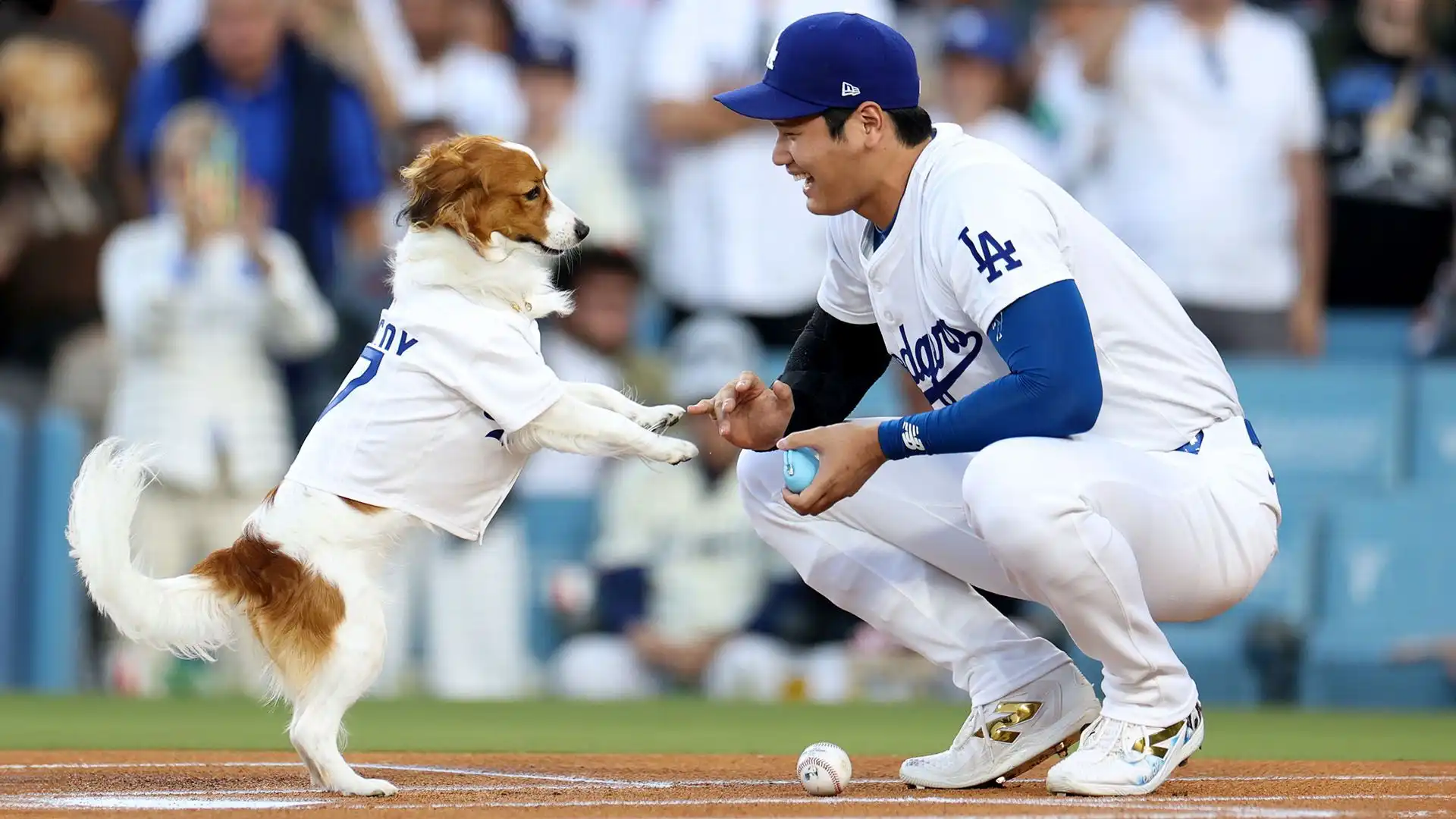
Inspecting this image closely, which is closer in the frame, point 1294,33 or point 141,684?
point 141,684

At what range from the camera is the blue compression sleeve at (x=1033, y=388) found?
3.97 m

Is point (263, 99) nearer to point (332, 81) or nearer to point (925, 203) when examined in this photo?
point (332, 81)

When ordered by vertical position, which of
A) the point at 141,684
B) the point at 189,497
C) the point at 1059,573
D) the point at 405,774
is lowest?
the point at 141,684

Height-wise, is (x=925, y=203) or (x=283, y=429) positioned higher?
(x=925, y=203)

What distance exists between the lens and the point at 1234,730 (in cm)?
693

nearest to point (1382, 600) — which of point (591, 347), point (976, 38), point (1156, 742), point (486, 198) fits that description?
point (976, 38)

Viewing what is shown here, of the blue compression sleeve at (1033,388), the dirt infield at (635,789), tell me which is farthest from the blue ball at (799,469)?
the dirt infield at (635,789)

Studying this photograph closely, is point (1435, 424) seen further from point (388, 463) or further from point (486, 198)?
point (388, 463)

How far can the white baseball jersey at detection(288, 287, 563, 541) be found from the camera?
4.51m

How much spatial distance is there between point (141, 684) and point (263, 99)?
9.46 feet

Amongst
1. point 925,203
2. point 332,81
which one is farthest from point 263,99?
point 925,203

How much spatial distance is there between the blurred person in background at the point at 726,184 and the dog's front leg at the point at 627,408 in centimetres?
419

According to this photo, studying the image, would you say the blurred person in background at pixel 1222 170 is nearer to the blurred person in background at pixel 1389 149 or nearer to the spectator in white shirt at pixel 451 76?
the blurred person in background at pixel 1389 149

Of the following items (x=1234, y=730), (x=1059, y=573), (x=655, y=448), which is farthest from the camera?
(x=1234, y=730)
